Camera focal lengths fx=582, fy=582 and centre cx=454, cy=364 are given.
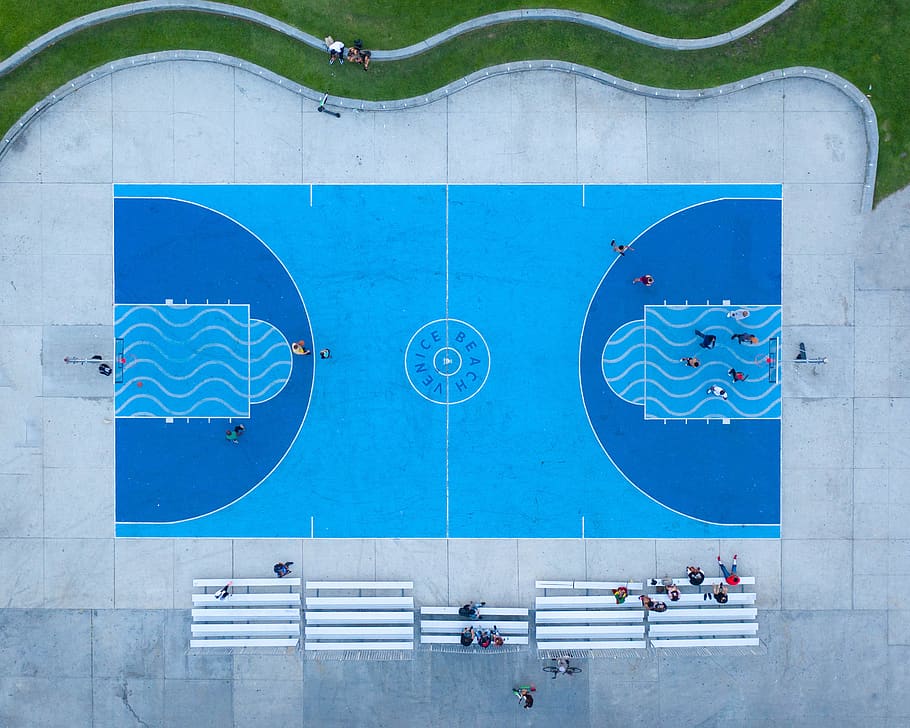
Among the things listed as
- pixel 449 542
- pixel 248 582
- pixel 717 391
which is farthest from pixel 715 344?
pixel 248 582

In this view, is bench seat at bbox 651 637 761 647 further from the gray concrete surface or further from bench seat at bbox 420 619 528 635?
bench seat at bbox 420 619 528 635

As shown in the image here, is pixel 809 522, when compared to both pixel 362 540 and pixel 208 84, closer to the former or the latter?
pixel 362 540

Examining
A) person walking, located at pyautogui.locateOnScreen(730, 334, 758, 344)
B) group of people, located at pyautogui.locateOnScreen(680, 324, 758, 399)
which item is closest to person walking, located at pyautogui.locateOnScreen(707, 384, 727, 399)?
group of people, located at pyautogui.locateOnScreen(680, 324, 758, 399)

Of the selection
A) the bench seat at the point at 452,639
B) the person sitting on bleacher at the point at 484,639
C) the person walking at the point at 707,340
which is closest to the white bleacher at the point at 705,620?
the bench seat at the point at 452,639

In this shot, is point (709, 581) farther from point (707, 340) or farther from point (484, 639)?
point (707, 340)

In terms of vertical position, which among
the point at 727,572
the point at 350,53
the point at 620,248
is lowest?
the point at 727,572

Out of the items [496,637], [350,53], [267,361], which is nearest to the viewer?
[496,637]
